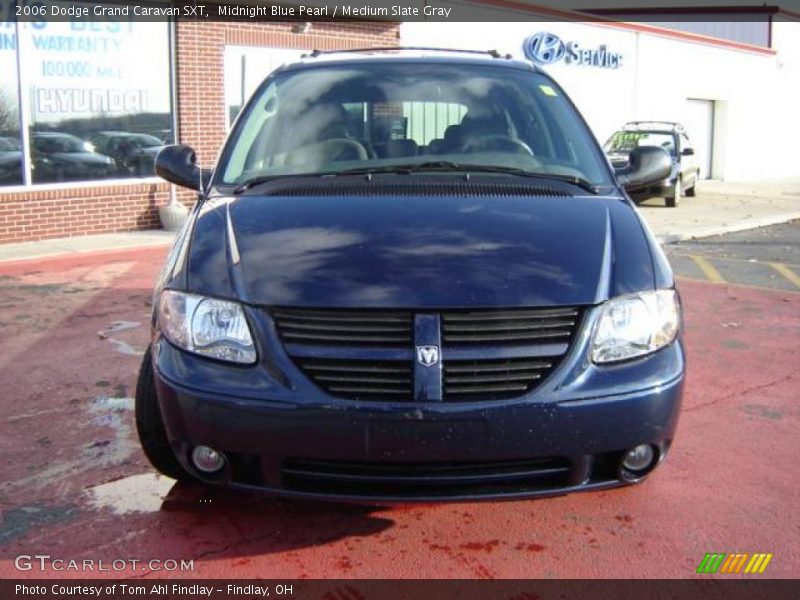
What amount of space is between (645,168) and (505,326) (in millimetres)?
1970

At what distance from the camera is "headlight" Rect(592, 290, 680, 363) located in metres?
3.06

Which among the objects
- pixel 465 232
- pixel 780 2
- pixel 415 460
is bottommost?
pixel 415 460

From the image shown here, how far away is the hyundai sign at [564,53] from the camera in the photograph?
781 inches

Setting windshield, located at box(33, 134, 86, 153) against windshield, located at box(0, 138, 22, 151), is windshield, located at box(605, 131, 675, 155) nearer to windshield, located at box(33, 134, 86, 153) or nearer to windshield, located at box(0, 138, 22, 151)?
windshield, located at box(33, 134, 86, 153)

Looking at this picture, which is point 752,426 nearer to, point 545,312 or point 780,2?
point 545,312

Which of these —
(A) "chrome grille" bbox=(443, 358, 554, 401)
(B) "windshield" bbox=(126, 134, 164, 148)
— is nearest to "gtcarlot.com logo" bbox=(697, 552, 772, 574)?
(A) "chrome grille" bbox=(443, 358, 554, 401)

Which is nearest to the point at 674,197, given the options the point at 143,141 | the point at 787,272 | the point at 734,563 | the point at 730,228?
the point at 730,228

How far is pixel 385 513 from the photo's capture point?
12.2 feet

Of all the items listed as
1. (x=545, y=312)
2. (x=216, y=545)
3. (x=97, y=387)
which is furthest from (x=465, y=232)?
(x=97, y=387)

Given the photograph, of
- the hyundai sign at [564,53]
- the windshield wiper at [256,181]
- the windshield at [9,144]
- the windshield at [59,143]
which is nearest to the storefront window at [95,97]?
the windshield at [59,143]

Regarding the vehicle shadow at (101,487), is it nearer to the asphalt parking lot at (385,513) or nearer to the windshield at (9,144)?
the asphalt parking lot at (385,513)

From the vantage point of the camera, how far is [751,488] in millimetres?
3982

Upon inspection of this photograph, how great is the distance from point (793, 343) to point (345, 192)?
4.40 meters
